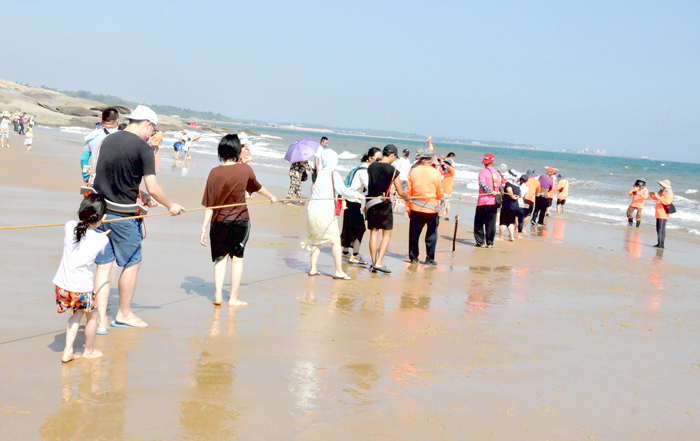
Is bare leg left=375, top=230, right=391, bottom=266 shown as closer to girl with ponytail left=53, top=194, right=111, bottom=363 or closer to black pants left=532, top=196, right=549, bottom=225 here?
girl with ponytail left=53, top=194, right=111, bottom=363

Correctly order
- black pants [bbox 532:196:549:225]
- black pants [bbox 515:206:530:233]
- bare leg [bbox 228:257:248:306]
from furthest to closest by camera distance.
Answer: black pants [bbox 532:196:549:225] < black pants [bbox 515:206:530:233] < bare leg [bbox 228:257:248:306]

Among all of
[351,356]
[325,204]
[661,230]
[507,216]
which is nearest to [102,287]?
[351,356]

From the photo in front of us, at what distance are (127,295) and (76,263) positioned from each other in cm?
101

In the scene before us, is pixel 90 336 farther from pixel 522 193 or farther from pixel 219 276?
pixel 522 193

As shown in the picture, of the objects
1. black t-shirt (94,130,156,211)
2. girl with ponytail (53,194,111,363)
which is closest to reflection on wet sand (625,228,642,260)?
black t-shirt (94,130,156,211)

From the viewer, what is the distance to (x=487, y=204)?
462 inches

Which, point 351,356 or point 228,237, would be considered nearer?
point 351,356

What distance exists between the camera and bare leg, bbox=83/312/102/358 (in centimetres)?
435

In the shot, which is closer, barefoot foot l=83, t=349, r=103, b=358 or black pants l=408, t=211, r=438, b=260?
barefoot foot l=83, t=349, r=103, b=358

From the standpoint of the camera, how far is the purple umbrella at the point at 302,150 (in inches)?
513

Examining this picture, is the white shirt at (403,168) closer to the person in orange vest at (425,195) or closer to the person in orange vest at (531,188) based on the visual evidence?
the person in orange vest at (531,188)

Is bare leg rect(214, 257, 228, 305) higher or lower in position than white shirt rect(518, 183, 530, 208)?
lower

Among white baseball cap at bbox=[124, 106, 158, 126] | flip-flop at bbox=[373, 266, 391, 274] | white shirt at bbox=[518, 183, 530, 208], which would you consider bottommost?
flip-flop at bbox=[373, 266, 391, 274]

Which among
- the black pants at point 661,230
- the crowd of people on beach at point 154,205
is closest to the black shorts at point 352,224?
the crowd of people on beach at point 154,205
